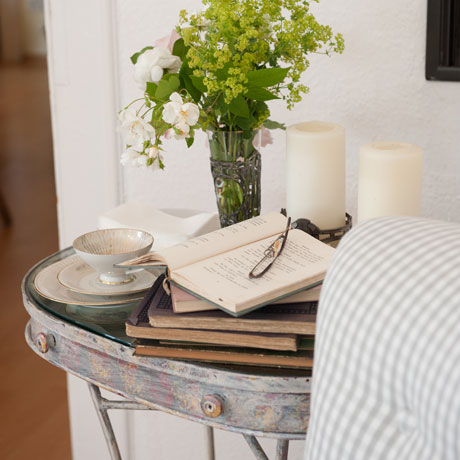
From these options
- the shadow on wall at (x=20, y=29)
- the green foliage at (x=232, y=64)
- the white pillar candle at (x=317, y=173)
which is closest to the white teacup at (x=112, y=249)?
the green foliage at (x=232, y=64)

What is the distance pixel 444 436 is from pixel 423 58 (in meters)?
0.81

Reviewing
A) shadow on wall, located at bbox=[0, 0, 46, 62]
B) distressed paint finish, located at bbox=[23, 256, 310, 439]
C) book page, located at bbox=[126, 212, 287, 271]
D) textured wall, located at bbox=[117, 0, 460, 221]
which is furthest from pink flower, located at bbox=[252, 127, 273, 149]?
shadow on wall, located at bbox=[0, 0, 46, 62]

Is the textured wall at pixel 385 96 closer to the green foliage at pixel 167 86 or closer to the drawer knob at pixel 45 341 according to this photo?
the green foliage at pixel 167 86

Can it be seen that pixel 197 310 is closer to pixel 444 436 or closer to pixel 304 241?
pixel 304 241

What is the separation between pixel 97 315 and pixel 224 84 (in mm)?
336

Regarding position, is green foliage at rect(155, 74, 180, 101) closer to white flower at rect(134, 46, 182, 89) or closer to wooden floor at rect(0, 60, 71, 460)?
white flower at rect(134, 46, 182, 89)

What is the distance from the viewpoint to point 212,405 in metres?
0.87

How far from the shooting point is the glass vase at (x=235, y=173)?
107 centimetres

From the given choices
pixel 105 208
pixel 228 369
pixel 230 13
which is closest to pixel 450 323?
pixel 228 369

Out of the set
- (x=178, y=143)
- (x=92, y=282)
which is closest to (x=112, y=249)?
(x=92, y=282)

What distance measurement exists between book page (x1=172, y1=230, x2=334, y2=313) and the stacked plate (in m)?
0.15

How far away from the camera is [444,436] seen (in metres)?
0.57

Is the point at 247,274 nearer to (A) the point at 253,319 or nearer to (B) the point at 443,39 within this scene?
(A) the point at 253,319

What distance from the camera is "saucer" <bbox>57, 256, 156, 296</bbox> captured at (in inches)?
40.2
